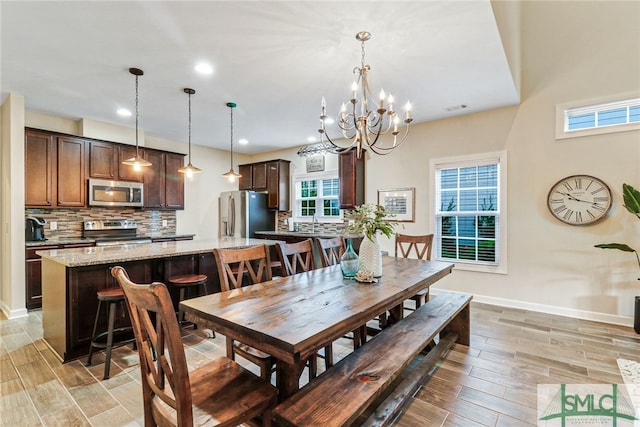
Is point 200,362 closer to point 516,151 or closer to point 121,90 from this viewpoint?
point 121,90

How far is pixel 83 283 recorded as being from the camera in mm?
2656

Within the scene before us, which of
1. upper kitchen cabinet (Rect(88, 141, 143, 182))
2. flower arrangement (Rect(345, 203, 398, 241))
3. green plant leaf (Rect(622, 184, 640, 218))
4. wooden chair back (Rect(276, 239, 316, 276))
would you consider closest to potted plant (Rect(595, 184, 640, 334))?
green plant leaf (Rect(622, 184, 640, 218))

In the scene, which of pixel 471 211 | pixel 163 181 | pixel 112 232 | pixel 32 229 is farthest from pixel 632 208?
pixel 32 229

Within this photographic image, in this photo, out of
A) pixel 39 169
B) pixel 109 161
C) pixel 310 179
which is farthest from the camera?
pixel 310 179

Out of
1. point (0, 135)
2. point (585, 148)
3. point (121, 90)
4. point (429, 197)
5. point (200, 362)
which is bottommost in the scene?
point (200, 362)

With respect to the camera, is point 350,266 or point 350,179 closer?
point 350,266

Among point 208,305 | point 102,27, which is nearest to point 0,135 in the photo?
point 102,27

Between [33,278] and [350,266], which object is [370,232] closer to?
[350,266]

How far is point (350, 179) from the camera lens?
525 cm

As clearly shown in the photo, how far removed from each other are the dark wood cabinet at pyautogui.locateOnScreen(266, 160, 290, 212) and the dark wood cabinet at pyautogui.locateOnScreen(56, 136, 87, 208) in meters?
3.14

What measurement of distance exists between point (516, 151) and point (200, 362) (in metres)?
4.43

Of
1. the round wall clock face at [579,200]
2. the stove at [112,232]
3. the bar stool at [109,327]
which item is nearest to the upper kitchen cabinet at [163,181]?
the stove at [112,232]

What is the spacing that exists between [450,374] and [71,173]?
5.43 m

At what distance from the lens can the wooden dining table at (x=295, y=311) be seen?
1279 mm
